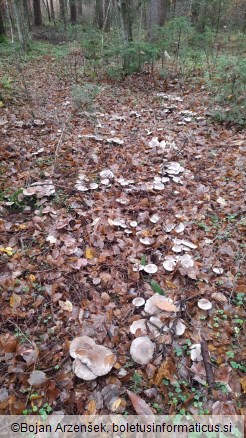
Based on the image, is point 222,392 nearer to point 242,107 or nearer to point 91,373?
point 91,373

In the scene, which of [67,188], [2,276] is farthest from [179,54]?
[2,276]

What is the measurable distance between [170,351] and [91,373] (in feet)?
2.57

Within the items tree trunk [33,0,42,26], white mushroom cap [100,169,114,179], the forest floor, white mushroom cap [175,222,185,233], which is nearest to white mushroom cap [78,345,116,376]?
the forest floor

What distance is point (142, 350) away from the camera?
2672 mm

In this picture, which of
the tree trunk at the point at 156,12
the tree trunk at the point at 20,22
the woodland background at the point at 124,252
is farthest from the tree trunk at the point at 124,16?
the tree trunk at the point at 20,22

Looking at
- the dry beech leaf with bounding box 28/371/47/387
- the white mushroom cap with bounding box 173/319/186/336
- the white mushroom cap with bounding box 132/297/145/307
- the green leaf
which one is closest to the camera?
the dry beech leaf with bounding box 28/371/47/387

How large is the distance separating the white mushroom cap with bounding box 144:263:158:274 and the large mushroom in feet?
3.48

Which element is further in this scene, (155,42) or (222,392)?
(155,42)

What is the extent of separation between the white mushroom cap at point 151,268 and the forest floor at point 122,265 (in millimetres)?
13

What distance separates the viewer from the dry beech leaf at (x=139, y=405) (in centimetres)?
236

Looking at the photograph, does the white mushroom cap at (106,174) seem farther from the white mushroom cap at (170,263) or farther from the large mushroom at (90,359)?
the large mushroom at (90,359)

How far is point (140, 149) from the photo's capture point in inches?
236

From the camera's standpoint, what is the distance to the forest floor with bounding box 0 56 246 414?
8.28ft

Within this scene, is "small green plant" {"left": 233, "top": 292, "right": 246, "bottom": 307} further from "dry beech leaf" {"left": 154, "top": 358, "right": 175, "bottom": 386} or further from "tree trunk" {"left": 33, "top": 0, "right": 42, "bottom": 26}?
"tree trunk" {"left": 33, "top": 0, "right": 42, "bottom": 26}
